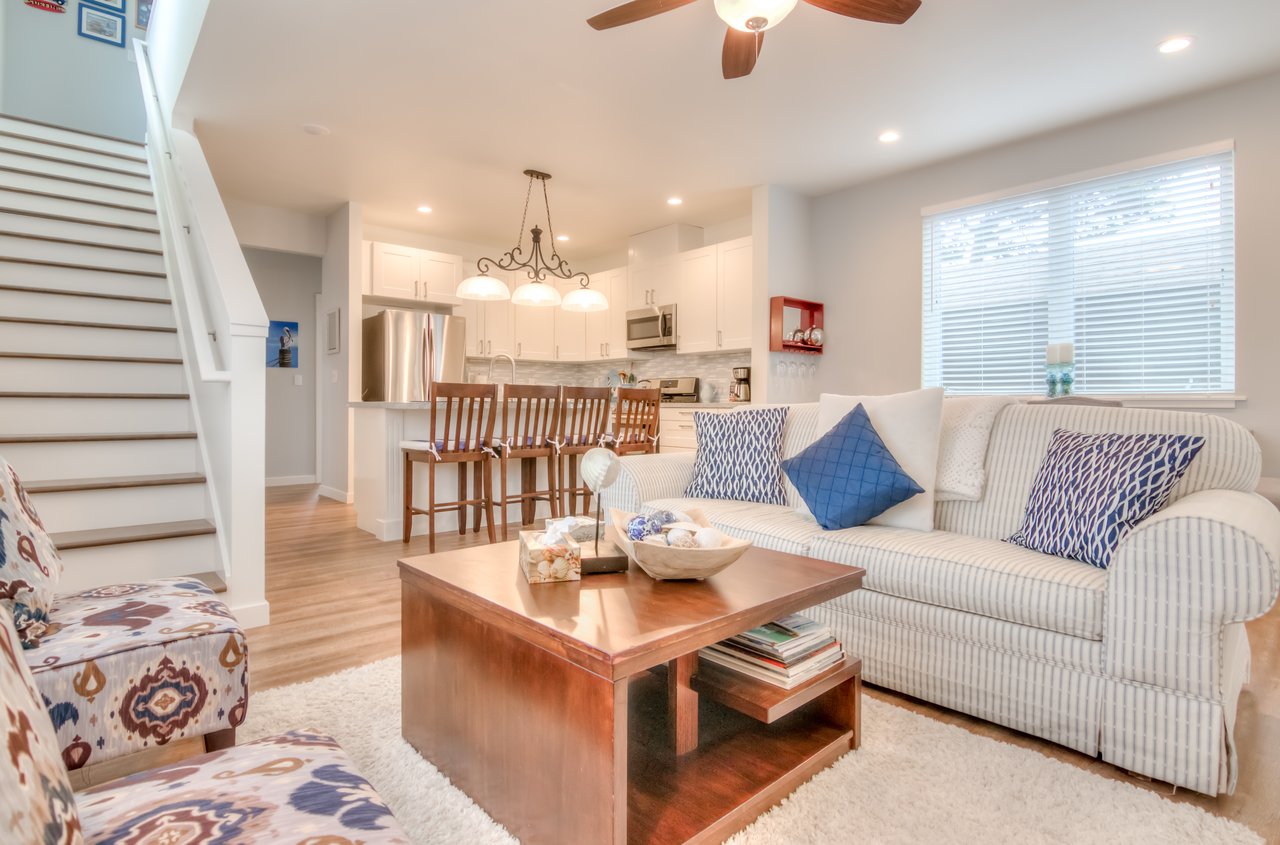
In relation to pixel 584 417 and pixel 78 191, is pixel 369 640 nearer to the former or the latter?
pixel 584 417

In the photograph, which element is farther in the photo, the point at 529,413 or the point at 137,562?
the point at 529,413

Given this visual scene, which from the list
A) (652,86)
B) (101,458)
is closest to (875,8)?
(652,86)

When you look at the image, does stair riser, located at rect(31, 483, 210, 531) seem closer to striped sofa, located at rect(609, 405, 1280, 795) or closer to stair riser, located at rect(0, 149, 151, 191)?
striped sofa, located at rect(609, 405, 1280, 795)

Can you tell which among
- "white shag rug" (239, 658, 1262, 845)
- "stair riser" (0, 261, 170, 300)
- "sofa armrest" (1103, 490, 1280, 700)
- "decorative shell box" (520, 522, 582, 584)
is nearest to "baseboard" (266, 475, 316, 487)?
"stair riser" (0, 261, 170, 300)

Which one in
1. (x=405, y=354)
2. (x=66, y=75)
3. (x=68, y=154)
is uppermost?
(x=66, y=75)

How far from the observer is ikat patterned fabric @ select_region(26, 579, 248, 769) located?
125 centimetres

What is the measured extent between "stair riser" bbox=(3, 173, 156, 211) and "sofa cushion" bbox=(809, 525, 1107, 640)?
16.5 ft

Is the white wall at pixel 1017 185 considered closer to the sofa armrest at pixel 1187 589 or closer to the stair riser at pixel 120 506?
the sofa armrest at pixel 1187 589

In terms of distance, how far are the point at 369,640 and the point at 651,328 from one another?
14.0ft

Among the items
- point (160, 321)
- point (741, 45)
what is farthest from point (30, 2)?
point (741, 45)

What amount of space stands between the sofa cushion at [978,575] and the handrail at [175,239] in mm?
2397

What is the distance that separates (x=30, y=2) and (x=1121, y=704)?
339 inches

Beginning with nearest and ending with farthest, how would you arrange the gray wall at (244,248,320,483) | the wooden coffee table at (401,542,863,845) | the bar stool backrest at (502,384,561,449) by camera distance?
the wooden coffee table at (401,542,863,845) < the bar stool backrest at (502,384,561,449) < the gray wall at (244,248,320,483)

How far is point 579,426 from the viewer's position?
4.38m
